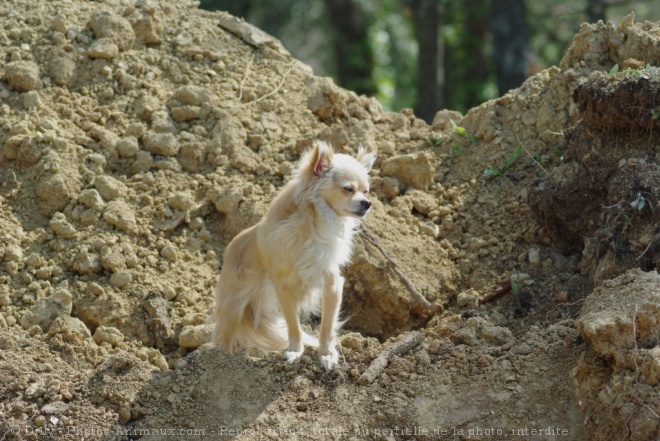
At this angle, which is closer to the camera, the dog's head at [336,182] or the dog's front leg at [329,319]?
the dog's front leg at [329,319]

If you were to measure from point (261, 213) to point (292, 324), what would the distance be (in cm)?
175

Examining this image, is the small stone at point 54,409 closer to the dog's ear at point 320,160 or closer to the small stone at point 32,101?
the dog's ear at point 320,160

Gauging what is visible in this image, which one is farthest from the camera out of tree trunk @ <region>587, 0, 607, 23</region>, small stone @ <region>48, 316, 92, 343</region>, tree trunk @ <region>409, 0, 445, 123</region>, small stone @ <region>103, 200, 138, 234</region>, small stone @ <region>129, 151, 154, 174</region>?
tree trunk @ <region>587, 0, 607, 23</region>

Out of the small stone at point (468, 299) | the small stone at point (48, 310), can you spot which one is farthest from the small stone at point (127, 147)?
the small stone at point (468, 299)

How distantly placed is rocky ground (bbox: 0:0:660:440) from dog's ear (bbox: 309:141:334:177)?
1.28m

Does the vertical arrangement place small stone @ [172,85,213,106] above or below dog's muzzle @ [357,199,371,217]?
below

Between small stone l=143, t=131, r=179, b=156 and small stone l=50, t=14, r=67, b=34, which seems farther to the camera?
small stone l=50, t=14, r=67, b=34

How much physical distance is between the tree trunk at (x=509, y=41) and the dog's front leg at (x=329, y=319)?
9.34 metres

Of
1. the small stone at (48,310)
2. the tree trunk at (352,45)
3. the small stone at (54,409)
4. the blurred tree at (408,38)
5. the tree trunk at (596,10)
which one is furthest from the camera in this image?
the tree trunk at (352,45)

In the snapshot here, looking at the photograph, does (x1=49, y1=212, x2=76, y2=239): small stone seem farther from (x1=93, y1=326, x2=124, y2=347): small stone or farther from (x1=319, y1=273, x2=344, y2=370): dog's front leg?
(x1=319, y1=273, x2=344, y2=370): dog's front leg

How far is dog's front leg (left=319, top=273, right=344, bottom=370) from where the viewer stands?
7.11m

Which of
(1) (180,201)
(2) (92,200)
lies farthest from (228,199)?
(2) (92,200)

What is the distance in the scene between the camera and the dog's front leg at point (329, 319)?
7105mm

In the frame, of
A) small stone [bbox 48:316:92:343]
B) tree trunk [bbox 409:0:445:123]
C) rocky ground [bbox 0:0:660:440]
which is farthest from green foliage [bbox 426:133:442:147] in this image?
tree trunk [bbox 409:0:445:123]
